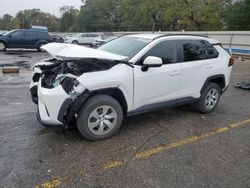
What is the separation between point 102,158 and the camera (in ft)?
11.8

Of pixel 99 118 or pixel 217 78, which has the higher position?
pixel 217 78

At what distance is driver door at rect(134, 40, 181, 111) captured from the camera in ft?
14.2

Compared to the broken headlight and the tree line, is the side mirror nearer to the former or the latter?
the broken headlight

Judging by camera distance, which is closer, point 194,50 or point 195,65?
point 195,65

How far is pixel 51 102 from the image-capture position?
3680 millimetres

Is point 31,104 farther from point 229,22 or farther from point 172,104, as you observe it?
point 229,22

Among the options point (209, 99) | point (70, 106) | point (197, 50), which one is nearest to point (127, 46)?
point (197, 50)

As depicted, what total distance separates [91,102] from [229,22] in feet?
107

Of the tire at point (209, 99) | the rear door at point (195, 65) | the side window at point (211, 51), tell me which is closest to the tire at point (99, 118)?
the rear door at point (195, 65)

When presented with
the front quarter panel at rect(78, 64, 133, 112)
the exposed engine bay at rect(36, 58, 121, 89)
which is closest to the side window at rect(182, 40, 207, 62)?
the front quarter panel at rect(78, 64, 133, 112)

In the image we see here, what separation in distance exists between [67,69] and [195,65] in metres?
2.53

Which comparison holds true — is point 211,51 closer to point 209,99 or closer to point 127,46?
point 209,99

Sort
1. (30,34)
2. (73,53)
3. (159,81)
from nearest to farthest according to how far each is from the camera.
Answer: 1. (73,53)
2. (159,81)
3. (30,34)

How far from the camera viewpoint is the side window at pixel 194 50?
505 cm
